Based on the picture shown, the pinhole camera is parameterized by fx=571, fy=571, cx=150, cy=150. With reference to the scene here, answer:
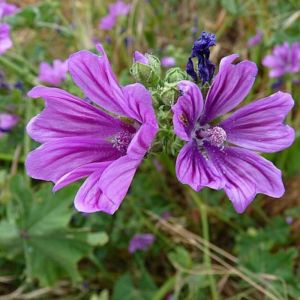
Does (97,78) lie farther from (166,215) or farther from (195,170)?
(166,215)

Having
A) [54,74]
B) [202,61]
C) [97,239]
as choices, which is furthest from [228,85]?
[54,74]

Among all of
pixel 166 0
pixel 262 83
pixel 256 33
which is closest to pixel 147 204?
pixel 262 83

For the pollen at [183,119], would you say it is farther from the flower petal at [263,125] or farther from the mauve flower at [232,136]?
the flower petal at [263,125]

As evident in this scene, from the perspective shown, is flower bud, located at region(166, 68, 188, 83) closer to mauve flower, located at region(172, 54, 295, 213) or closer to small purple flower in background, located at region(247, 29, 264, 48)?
mauve flower, located at region(172, 54, 295, 213)

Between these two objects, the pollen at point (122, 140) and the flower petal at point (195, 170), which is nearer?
the flower petal at point (195, 170)

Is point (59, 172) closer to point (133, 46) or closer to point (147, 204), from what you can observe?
point (147, 204)

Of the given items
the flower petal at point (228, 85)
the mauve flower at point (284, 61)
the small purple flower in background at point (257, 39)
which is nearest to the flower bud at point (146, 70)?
the flower petal at point (228, 85)
